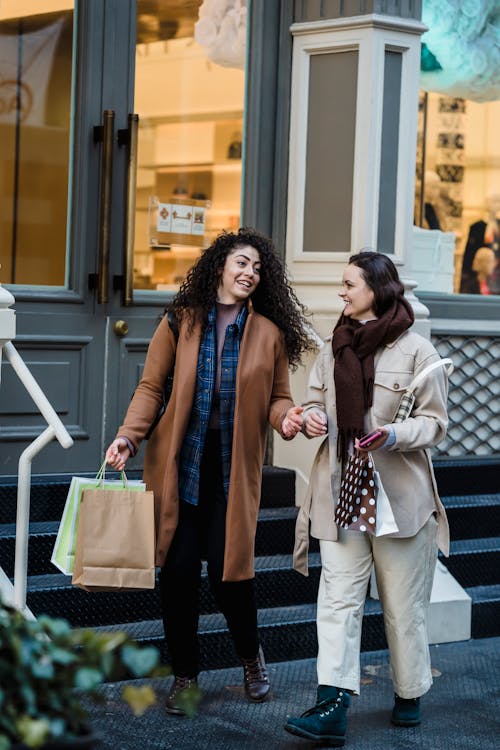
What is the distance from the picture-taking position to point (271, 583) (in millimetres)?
5719

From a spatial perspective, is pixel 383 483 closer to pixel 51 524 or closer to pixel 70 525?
pixel 70 525

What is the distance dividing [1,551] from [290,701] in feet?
4.80

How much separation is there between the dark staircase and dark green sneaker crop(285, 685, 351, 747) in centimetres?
96

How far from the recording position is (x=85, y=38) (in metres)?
6.22

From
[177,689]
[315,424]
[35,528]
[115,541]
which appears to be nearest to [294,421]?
[315,424]

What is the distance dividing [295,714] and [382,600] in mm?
614

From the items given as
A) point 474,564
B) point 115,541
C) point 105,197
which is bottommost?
point 474,564

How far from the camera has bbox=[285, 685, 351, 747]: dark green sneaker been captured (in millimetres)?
4297

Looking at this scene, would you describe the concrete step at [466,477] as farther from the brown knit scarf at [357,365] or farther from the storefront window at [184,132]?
the brown knit scarf at [357,365]

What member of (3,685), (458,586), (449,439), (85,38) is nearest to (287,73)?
(85,38)

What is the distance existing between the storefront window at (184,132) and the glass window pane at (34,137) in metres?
0.45

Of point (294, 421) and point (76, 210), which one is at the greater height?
point (76, 210)

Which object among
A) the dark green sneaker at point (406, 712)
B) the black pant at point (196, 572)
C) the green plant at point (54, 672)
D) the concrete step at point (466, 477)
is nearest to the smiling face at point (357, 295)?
the black pant at point (196, 572)

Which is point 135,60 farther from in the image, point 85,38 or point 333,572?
point 333,572
